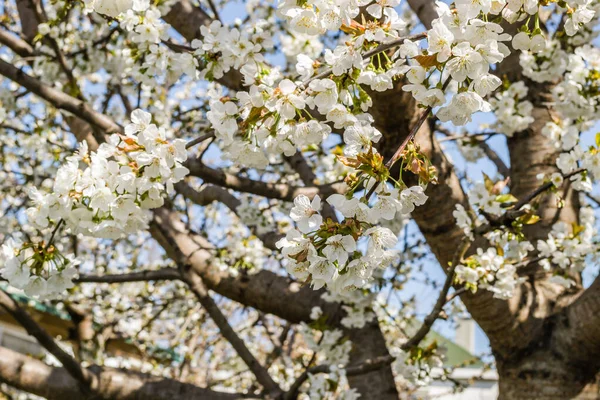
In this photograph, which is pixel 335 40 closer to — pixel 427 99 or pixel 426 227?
pixel 426 227

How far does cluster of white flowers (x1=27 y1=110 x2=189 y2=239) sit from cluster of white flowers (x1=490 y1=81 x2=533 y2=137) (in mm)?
2076

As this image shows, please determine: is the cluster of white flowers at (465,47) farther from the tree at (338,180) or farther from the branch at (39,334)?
the branch at (39,334)

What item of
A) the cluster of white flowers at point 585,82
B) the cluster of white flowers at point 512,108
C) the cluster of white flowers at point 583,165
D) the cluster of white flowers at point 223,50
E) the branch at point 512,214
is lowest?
the branch at point 512,214

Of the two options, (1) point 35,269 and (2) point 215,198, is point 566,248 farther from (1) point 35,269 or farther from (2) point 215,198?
(1) point 35,269

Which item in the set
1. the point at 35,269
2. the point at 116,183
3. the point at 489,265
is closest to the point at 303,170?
the point at 489,265

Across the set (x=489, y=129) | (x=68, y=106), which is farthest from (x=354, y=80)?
(x=489, y=129)

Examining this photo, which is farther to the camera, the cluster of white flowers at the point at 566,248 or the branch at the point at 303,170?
the branch at the point at 303,170

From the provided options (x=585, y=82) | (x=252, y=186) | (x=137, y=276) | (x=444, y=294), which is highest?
(x=585, y=82)

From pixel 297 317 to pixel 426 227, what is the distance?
2.89 feet

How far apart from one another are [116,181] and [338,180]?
1.53m

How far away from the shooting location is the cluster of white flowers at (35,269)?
1505 millimetres

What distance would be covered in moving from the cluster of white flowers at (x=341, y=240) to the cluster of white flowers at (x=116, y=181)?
1.28 feet

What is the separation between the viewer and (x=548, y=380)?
2547 mm

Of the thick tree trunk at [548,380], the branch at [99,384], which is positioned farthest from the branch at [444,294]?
the branch at [99,384]
